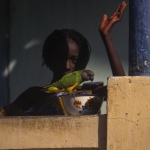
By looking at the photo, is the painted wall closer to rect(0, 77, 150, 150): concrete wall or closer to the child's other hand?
the child's other hand

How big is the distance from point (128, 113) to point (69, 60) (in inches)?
56.1

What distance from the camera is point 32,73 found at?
5199mm

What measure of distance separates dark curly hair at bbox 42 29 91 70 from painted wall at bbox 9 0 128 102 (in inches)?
16.5

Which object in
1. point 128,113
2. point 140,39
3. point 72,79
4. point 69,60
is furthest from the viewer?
point 69,60

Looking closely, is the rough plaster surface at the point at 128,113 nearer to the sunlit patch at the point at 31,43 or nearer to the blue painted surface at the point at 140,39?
the blue painted surface at the point at 140,39

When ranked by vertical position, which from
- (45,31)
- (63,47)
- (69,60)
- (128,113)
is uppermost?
(45,31)

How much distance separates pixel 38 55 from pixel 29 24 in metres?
0.31

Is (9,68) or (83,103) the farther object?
(9,68)

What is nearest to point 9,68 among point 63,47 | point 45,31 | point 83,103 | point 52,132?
point 45,31

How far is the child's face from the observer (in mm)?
4371

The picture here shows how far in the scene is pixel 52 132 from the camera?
3.10 metres

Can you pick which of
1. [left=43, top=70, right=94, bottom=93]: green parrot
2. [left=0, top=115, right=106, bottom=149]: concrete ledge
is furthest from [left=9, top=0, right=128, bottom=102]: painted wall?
[left=0, top=115, right=106, bottom=149]: concrete ledge

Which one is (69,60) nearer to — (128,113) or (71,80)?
(71,80)

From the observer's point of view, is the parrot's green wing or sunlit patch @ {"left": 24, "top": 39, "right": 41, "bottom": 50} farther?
sunlit patch @ {"left": 24, "top": 39, "right": 41, "bottom": 50}
